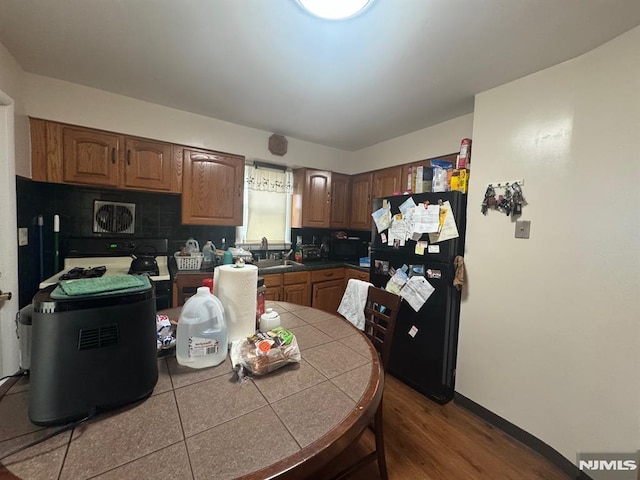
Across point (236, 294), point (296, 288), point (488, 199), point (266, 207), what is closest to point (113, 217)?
point (266, 207)

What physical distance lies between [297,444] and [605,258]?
1714 mm

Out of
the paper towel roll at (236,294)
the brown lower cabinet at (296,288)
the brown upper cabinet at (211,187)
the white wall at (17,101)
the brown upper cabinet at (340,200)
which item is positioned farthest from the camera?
the brown upper cabinet at (340,200)

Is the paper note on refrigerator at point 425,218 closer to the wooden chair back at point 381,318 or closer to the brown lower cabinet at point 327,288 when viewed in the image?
the wooden chair back at point 381,318

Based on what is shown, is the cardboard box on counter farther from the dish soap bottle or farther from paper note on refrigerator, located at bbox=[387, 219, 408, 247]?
the dish soap bottle

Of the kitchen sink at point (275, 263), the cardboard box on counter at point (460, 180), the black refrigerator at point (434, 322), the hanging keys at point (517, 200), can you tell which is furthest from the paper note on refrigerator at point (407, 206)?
the kitchen sink at point (275, 263)

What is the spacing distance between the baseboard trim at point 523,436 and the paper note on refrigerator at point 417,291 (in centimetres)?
72

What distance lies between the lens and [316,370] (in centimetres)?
93

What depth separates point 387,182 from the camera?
2.96m

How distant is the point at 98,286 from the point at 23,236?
1801mm

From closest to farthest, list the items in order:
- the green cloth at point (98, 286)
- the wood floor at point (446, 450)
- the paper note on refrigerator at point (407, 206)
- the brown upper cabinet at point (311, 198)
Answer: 1. the green cloth at point (98, 286)
2. the wood floor at point (446, 450)
3. the paper note on refrigerator at point (407, 206)
4. the brown upper cabinet at point (311, 198)

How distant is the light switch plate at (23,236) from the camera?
173 centimetres

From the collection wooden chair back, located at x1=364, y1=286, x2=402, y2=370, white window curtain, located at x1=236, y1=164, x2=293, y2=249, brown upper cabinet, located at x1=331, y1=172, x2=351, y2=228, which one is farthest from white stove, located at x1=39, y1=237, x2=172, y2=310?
brown upper cabinet, located at x1=331, y1=172, x2=351, y2=228

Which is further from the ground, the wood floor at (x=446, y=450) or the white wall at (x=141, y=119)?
the white wall at (x=141, y=119)

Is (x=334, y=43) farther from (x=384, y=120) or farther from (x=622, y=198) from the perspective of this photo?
(x=622, y=198)
